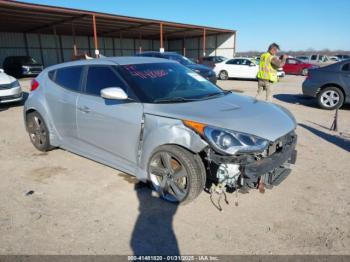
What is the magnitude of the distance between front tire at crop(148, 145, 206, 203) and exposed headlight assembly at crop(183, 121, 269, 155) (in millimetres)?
280

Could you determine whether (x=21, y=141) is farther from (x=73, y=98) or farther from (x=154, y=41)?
(x=154, y=41)

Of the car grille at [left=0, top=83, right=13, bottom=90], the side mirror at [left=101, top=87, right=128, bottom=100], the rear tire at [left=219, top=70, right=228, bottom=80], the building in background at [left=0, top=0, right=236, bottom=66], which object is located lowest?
the rear tire at [left=219, top=70, right=228, bottom=80]

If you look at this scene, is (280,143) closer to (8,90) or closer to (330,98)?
(330,98)

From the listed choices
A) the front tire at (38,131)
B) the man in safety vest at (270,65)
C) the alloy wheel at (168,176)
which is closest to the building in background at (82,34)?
the man in safety vest at (270,65)

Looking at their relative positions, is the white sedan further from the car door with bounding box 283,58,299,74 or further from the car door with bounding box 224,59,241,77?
the car door with bounding box 283,58,299,74

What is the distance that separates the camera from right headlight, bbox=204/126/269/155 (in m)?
2.84

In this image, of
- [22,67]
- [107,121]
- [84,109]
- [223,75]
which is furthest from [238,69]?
[107,121]

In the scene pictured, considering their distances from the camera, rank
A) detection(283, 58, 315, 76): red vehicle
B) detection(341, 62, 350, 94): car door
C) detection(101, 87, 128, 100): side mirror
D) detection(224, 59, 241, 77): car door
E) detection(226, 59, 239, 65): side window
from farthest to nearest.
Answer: detection(283, 58, 315, 76): red vehicle → detection(226, 59, 239, 65): side window → detection(224, 59, 241, 77): car door → detection(341, 62, 350, 94): car door → detection(101, 87, 128, 100): side mirror

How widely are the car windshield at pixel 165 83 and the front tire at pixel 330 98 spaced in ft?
19.1

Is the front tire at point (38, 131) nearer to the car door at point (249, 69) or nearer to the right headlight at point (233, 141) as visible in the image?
the right headlight at point (233, 141)

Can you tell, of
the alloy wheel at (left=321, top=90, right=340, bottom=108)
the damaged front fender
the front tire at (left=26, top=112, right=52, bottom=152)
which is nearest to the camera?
the damaged front fender

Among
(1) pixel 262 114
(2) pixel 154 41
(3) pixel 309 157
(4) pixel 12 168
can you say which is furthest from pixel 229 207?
(2) pixel 154 41

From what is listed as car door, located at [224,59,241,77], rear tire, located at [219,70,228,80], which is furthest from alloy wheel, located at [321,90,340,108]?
rear tire, located at [219,70,228,80]

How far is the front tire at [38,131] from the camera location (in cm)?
481
